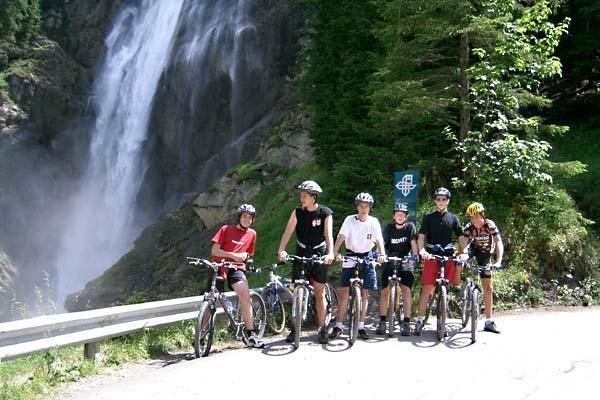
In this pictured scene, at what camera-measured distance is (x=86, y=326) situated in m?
6.91

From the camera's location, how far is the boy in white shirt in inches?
316

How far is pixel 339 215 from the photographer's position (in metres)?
14.2

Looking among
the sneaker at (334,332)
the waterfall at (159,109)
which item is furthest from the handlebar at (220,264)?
the waterfall at (159,109)

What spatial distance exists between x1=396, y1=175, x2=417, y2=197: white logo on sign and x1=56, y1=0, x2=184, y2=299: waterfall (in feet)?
94.6

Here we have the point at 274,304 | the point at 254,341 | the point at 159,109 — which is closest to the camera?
the point at 254,341

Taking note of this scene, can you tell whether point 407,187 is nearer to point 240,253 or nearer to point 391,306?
point 391,306

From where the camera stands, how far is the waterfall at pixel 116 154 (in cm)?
3816

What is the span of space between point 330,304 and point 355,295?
0.70 m

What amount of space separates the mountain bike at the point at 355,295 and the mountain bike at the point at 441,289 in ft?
2.97

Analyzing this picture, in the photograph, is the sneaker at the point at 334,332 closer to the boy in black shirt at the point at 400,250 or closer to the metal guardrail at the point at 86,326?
the boy in black shirt at the point at 400,250

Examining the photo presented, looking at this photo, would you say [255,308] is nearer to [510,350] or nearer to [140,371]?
[140,371]

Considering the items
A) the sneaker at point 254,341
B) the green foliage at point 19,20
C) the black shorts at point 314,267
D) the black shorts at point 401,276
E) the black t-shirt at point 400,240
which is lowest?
the sneaker at point 254,341

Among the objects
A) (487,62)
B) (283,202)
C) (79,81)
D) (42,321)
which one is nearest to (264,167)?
(283,202)

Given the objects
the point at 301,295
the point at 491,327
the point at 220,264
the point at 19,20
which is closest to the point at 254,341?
the point at 301,295
